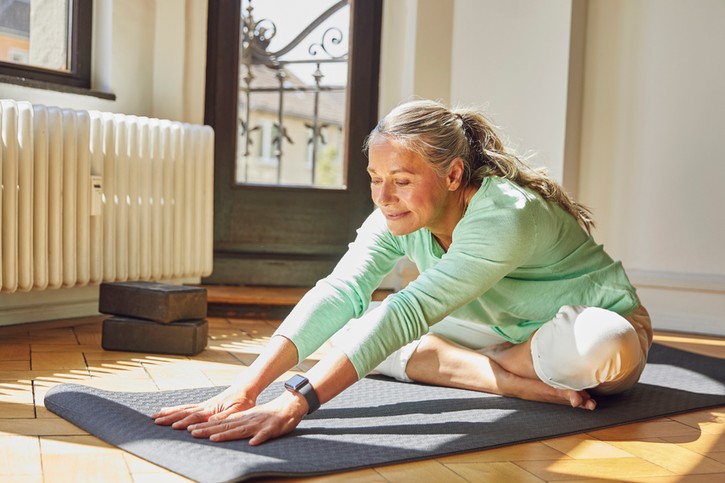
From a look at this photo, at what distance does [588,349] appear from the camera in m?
1.92

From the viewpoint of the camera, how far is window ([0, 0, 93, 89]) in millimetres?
3195

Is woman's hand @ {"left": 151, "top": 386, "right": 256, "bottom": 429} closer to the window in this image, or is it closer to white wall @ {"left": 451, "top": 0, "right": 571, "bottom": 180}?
the window

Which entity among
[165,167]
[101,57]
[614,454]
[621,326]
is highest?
[101,57]

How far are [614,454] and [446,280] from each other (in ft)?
1.56

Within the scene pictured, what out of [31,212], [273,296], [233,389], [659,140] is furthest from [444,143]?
[659,140]

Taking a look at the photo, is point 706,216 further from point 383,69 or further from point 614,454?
point 614,454

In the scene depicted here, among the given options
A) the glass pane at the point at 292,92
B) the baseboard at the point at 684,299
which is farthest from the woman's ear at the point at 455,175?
the glass pane at the point at 292,92

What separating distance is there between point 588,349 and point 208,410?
0.83m

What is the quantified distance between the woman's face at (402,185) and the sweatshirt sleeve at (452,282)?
9 centimetres

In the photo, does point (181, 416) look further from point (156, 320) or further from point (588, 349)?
point (156, 320)

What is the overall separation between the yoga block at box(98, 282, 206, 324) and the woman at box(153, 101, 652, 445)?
30.6 inches

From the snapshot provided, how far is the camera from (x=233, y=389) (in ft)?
5.59

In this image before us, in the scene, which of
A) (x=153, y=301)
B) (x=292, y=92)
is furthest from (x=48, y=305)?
(x=292, y=92)

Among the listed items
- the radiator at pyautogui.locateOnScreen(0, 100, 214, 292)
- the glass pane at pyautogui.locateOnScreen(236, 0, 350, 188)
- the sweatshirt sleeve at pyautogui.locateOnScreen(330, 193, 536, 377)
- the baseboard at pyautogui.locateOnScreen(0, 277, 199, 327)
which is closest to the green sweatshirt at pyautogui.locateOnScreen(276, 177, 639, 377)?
the sweatshirt sleeve at pyautogui.locateOnScreen(330, 193, 536, 377)
